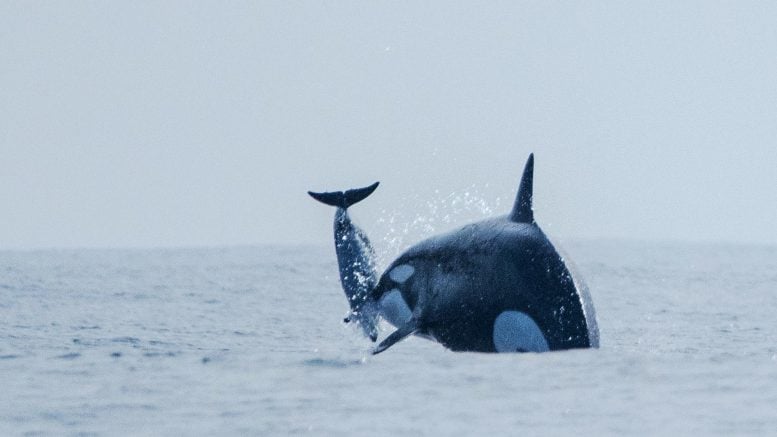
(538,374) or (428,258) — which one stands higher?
(428,258)

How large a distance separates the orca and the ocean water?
20.1 inches

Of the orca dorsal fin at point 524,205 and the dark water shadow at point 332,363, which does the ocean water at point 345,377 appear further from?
the orca dorsal fin at point 524,205

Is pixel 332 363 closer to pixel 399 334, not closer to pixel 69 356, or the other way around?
pixel 399 334

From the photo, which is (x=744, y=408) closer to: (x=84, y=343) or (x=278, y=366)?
(x=278, y=366)

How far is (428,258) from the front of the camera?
16766mm

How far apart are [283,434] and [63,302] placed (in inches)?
773

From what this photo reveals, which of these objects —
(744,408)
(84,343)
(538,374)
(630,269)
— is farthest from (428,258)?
(630,269)

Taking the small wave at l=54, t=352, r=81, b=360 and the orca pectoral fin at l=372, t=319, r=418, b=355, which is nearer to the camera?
the orca pectoral fin at l=372, t=319, r=418, b=355

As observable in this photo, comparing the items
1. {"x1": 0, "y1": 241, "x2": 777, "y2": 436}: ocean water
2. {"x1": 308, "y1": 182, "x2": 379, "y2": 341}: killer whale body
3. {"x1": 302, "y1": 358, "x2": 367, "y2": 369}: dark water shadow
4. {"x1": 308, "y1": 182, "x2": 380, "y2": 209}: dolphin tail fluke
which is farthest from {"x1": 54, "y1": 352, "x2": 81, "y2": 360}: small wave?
{"x1": 308, "y1": 182, "x2": 380, "y2": 209}: dolphin tail fluke

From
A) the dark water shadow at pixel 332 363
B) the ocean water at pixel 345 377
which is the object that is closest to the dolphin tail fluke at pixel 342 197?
the ocean water at pixel 345 377

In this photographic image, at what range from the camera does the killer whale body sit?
719 inches

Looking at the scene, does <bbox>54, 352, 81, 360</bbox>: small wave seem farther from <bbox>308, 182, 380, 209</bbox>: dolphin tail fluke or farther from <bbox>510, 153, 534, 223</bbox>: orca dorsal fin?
<bbox>510, 153, 534, 223</bbox>: orca dorsal fin

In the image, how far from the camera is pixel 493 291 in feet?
50.9

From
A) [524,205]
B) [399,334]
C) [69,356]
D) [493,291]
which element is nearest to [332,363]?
[399,334]
